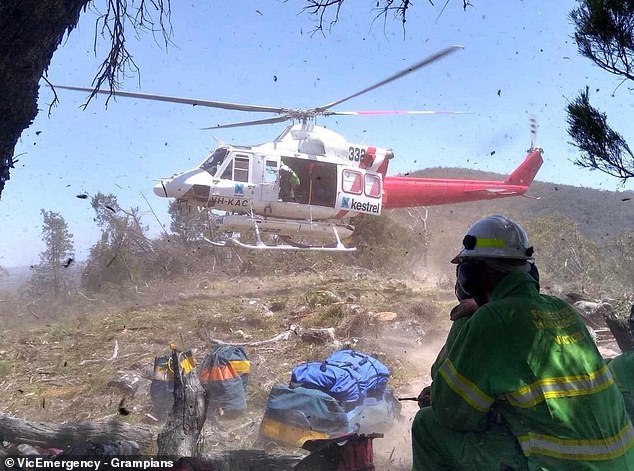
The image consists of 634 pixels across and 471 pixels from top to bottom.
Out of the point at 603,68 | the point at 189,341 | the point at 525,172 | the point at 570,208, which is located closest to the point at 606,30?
the point at 603,68

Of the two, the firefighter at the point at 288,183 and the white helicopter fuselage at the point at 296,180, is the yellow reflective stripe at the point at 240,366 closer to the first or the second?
the white helicopter fuselage at the point at 296,180

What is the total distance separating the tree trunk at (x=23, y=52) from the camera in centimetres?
215

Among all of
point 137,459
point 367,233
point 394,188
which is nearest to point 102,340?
point 137,459

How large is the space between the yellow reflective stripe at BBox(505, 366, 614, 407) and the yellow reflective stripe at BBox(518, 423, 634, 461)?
134mm

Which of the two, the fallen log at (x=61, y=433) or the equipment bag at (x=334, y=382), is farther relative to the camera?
the equipment bag at (x=334, y=382)

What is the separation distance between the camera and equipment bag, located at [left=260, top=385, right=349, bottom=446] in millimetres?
4023

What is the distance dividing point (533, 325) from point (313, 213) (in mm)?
10026

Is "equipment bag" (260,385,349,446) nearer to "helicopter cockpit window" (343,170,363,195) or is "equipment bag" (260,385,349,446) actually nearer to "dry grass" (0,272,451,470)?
"dry grass" (0,272,451,470)

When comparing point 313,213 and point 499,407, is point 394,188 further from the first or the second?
point 499,407

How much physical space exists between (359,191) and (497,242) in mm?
9719

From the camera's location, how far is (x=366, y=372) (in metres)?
4.75

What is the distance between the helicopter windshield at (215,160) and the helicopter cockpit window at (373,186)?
10.7 feet

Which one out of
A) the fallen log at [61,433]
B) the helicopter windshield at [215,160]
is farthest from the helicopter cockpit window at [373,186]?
the fallen log at [61,433]

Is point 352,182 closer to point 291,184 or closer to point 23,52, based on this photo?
point 291,184
